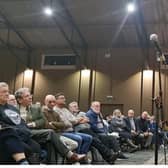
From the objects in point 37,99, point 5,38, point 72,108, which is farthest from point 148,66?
point 72,108

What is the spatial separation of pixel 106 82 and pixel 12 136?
38.4ft

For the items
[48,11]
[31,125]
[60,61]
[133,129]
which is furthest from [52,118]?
[60,61]

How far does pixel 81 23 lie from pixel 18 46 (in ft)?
11.9

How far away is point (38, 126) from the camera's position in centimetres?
371

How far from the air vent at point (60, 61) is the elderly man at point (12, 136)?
1155 cm

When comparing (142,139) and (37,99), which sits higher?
(37,99)

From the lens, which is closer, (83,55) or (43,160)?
(43,160)

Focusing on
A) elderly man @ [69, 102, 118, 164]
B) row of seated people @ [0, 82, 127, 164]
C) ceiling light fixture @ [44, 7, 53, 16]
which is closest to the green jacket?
row of seated people @ [0, 82, 127, 164]

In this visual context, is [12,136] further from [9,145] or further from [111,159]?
[111,159]

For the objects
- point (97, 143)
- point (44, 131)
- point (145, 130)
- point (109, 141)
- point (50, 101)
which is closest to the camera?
point (44, 131)

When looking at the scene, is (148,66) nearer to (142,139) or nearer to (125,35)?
(125,35)

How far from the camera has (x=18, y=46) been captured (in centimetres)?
1541

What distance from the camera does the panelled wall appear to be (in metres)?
13.9

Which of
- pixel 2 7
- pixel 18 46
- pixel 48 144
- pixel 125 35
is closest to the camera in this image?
pixel 48 144
